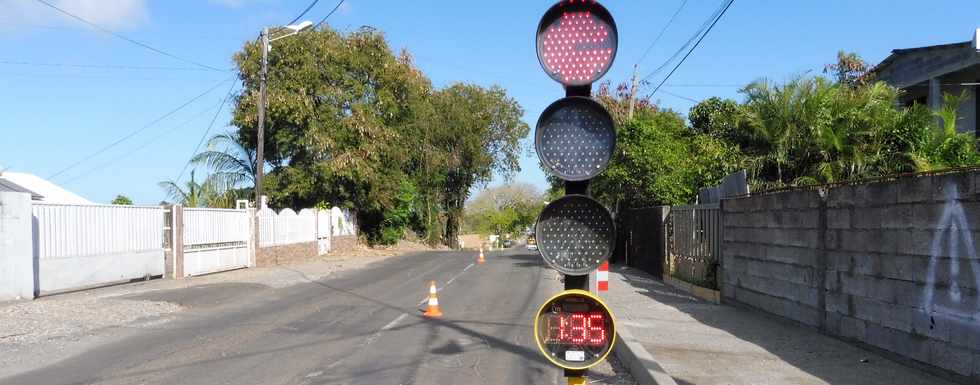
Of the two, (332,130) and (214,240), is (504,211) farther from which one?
(214,240)

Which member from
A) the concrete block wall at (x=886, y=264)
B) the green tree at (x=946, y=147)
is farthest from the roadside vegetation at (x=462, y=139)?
the concrete block wall at (x=886, y=264)

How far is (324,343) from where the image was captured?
33.4 feet

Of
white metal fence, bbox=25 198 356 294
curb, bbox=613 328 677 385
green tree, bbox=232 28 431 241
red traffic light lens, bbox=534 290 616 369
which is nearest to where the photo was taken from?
red traffic light lens, bbox=534 290 616 369

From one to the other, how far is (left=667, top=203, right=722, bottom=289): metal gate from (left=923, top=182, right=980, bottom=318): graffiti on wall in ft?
24.5

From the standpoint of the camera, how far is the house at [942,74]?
19.8 m

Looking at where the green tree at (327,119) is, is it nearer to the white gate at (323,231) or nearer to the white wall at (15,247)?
the white gate at (323,231)

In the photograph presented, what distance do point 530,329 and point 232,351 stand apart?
14.6 feet

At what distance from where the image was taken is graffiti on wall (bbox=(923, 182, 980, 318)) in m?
6.41

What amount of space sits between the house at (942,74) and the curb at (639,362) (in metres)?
14.4

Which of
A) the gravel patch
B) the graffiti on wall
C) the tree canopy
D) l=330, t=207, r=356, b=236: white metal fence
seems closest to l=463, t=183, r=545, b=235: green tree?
the tree canopy

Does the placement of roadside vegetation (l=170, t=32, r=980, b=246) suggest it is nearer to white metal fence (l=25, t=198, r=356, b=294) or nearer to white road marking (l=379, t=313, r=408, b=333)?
white metal fence (l=25, t=198, r=356, b=294)

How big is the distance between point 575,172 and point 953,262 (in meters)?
4.61

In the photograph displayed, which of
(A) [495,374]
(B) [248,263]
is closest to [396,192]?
(B) [248,263]

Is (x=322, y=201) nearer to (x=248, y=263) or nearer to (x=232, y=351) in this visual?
(x=248, y=263)
